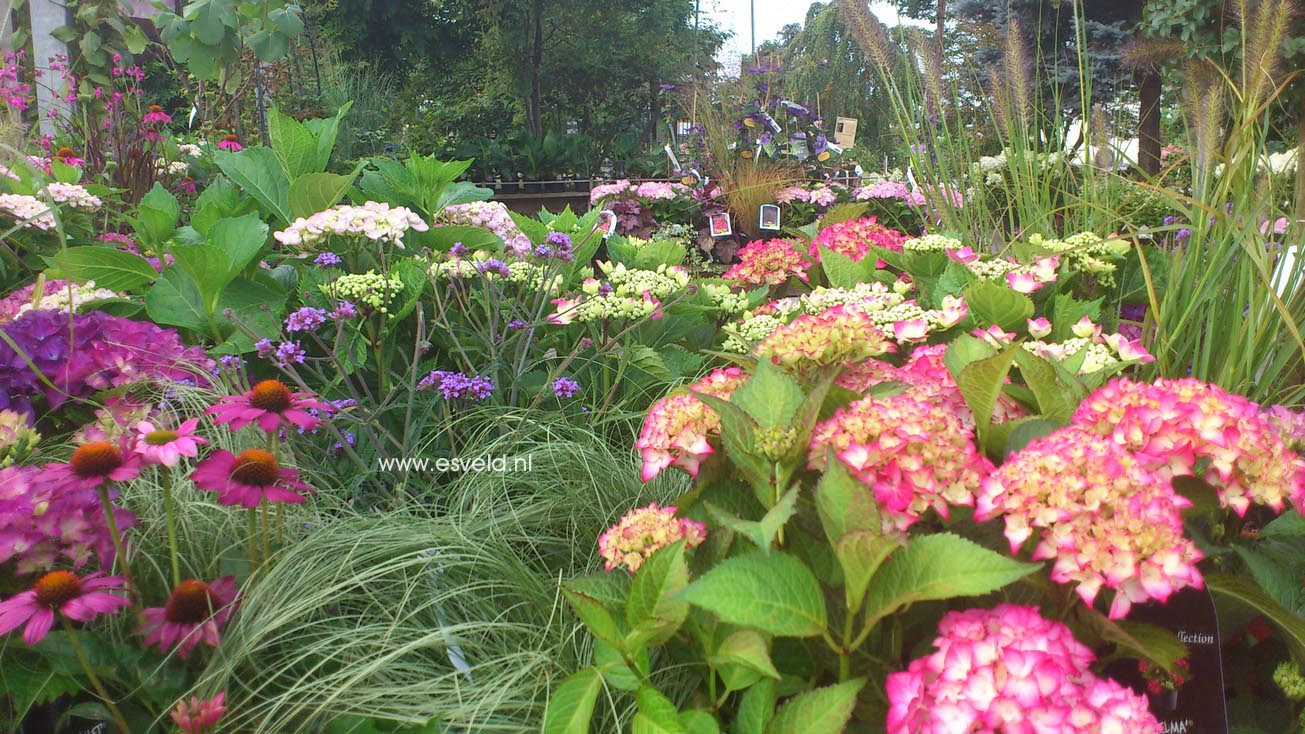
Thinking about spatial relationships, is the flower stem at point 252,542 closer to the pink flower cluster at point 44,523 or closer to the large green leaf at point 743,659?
the pink flower cluster at point 44,523

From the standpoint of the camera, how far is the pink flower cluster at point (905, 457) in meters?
0.87

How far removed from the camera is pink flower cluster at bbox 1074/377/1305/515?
2.84 feet

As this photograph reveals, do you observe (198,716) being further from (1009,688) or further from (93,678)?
(1009,688)

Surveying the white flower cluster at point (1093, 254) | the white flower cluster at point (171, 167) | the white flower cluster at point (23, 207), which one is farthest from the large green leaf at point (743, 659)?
the white flower cluster at point (171, 167)

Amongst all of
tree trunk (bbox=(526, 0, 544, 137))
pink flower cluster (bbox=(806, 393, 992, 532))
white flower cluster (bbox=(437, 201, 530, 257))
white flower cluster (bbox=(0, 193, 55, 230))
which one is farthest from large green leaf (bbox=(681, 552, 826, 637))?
tree trunk (bbox=(526, 0, 544, 137))

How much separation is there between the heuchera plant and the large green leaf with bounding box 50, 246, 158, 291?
4.93 ft

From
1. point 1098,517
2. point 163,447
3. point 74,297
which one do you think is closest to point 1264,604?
point 1098,517

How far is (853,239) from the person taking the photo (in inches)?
97.5

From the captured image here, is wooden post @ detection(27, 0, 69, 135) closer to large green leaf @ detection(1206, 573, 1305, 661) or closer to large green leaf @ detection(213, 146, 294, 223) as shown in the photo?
large green leaf @ detection(213, 146, 294, 223)

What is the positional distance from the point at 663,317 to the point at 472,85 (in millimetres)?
11919

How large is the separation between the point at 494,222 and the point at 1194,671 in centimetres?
189

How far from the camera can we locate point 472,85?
13.2m

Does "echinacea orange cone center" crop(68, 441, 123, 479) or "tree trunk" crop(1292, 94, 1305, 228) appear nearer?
"echinacea orange cone center" crop(68, 441, 123, 479)

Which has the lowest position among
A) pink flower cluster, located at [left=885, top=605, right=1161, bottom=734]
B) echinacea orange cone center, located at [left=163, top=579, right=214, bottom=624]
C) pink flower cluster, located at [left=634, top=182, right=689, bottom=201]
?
echinacea orange cone center, located at [left=163, top=579, right=214, bottom=624]
